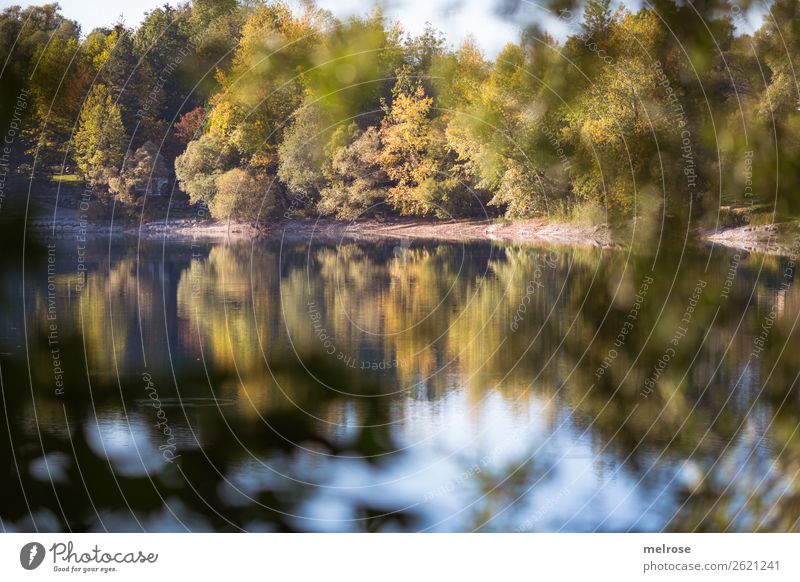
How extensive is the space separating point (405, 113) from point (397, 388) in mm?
3024

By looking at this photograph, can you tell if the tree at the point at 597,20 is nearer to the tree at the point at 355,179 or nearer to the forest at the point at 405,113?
the forest at the point at 405,113

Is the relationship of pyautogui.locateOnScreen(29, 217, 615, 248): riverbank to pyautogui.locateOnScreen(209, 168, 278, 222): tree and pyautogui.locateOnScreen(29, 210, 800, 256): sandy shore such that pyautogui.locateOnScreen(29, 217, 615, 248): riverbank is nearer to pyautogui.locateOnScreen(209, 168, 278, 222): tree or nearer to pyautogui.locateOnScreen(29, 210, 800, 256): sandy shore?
pyautogui.locateOnScreen(29, 210, 800, 256): sandy shore

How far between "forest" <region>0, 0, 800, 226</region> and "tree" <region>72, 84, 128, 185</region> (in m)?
0.02

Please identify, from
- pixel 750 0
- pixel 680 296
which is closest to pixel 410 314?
pixel 680 296

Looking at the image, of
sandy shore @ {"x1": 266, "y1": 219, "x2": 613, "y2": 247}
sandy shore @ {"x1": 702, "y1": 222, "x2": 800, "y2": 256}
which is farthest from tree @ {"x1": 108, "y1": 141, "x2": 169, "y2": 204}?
sandy shore @ {"x1": 702, "y1": 222, "x2": 800, "y2": 256}

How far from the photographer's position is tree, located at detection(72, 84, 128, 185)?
35.6ft

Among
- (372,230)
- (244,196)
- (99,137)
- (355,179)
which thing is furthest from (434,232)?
(99,137)

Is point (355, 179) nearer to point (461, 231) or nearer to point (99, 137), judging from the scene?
point (461, 231)

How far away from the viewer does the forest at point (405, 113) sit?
10.7 meters

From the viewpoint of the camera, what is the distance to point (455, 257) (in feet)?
49.3

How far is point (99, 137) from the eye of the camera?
11383 millimetres

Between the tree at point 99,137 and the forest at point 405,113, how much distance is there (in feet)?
0.07

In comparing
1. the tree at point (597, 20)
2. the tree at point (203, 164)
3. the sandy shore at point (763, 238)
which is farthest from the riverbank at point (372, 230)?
the tree at point (597, 20)

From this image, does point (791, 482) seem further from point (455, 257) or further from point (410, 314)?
point (455, 257)
